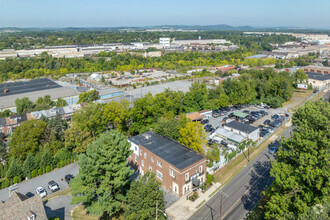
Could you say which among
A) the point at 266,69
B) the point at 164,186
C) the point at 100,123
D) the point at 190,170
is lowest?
the point at 164,186

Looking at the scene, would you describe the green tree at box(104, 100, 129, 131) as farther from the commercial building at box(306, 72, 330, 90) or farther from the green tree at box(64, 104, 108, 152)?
the commercial building at box(306, 72, 330, 90)

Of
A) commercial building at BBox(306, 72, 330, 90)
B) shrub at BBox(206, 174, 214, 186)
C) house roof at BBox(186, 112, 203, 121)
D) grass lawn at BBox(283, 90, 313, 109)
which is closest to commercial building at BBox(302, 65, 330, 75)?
commercial building at BBox(306, 72, 330, 90)

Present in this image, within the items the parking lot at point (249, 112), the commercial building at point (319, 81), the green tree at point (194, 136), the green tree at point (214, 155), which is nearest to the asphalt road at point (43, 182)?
the green tree at point (194, 136)

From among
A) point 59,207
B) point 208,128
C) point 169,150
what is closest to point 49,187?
point 59,207

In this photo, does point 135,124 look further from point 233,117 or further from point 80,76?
point 80,76

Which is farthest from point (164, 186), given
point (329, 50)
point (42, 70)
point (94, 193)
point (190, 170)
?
point (329, 50)

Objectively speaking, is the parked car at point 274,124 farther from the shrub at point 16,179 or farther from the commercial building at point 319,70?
Answer: the commercial building at point 319,70
